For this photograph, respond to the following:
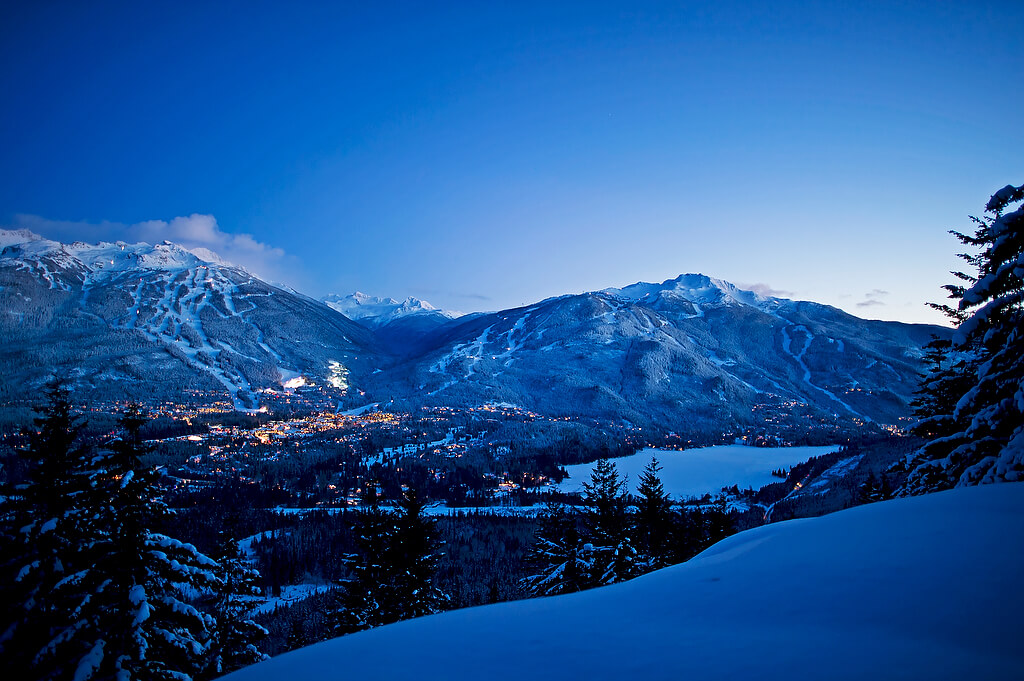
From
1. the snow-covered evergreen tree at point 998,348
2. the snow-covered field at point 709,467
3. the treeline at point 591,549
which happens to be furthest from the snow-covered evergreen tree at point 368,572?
the snow-covered field at point 709,467

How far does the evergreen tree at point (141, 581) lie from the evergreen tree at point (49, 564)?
0.29 metres

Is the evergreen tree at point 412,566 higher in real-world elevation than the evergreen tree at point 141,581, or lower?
lower

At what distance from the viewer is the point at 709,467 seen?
4968 inches

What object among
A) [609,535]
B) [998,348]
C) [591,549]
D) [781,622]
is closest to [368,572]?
[591,549]

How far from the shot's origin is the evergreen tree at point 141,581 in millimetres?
7570

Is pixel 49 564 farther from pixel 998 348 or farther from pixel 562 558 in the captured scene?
pixel 998 348

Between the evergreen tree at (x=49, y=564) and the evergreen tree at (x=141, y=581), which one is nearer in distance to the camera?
the evergreen tree at (x=49, y=564)

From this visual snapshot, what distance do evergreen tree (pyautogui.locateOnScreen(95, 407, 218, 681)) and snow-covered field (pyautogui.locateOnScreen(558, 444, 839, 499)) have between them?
355 feet

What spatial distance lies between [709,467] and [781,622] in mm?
138588

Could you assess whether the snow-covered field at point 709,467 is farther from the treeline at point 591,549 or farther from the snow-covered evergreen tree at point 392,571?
the snow-covered evergreen tree at point 392,571

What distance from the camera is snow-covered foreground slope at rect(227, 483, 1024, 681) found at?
96.2 inches

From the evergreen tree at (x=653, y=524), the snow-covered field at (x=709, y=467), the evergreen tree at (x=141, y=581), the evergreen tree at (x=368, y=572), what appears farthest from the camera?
the snow-covered field at (x=709, y=467)

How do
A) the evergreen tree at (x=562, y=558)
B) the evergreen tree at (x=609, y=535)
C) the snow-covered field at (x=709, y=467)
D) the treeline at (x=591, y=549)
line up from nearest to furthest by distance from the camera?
the evergreen tree at (x=609, y=535), the treeline at (x=591, y=549), the evergreen tree at (x=562, y=558), the snow-covered field at (x=709, y=467)

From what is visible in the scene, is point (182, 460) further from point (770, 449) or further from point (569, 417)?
point (770, 449)
